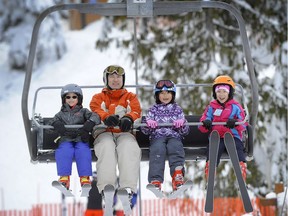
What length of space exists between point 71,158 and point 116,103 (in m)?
0.70

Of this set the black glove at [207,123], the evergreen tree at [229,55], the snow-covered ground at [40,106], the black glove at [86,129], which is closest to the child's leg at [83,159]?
the black glove at [86,129]

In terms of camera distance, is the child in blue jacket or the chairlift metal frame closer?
the child in blue jacket

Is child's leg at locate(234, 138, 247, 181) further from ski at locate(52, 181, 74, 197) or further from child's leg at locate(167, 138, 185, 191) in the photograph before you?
ski at locate(52, 181, 74, 197)

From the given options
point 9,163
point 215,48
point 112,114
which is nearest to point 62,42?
point 9,163

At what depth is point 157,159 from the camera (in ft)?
21.6

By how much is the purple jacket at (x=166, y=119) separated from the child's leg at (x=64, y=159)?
0.68 metres

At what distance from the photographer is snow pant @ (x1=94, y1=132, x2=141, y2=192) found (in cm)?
641

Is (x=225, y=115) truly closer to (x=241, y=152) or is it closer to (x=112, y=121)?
(x=241, y=152)

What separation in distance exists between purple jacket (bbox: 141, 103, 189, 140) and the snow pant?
0.21m

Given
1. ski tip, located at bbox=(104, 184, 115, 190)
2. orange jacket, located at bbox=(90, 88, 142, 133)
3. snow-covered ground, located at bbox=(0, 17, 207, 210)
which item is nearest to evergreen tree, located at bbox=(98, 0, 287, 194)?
snow-covered ground, located at bbox=(0, 17, 207, 210)

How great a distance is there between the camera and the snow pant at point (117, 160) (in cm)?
641

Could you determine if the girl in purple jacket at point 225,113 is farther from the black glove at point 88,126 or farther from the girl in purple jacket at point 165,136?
the black glove at point 88,126

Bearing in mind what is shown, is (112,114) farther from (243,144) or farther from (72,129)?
(243,144)

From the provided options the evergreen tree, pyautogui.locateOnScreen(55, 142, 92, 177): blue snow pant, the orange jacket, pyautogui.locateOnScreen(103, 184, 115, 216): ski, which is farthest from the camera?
the evergreen tree
